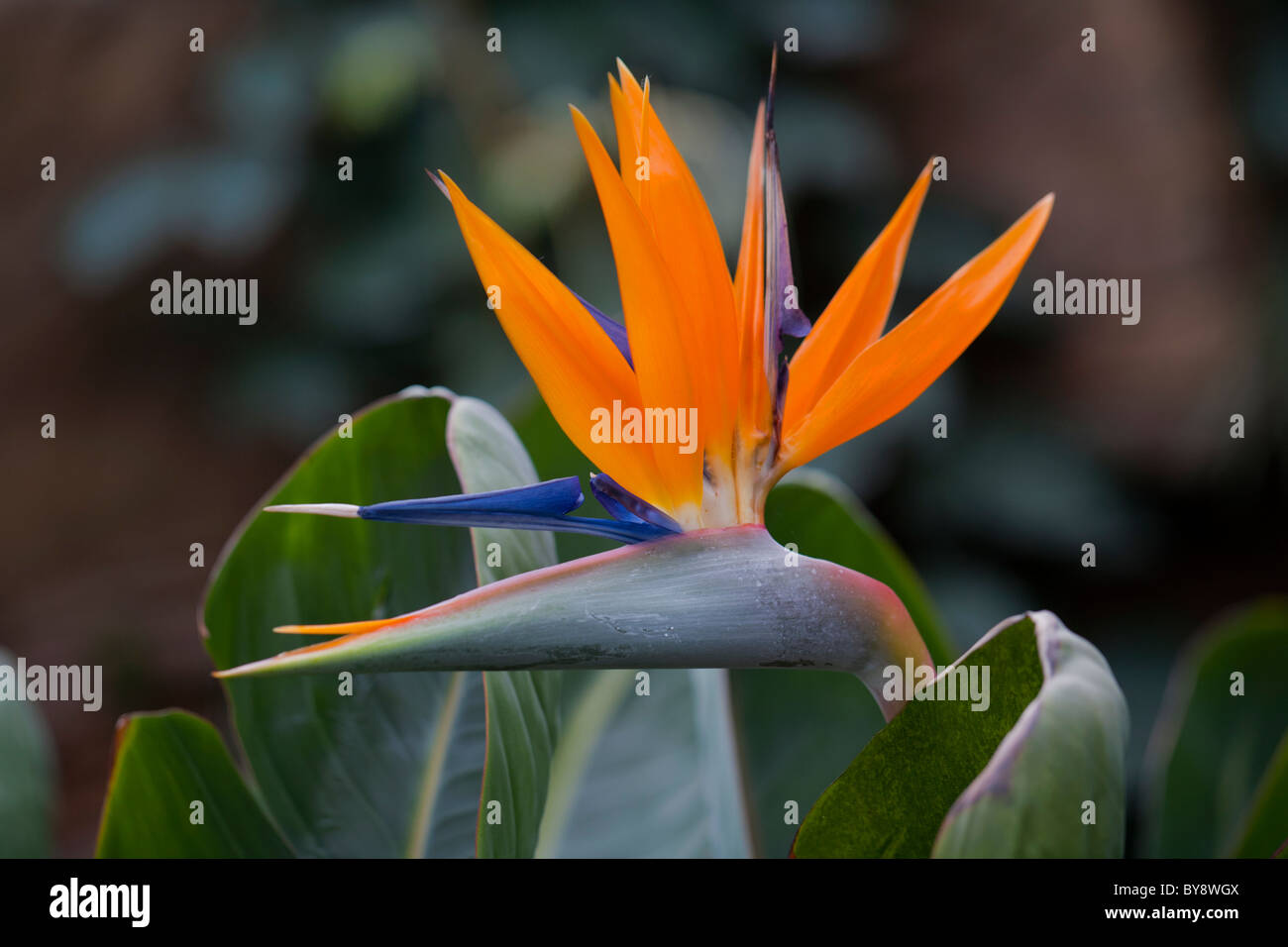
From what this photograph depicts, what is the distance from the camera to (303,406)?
1.61 m

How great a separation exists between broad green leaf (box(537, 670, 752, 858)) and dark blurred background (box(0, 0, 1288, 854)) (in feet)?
2.43

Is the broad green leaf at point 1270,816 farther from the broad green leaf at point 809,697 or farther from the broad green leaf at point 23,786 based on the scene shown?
the broad green leaf at point 23,786

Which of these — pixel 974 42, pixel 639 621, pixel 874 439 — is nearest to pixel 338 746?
pixel 639 621

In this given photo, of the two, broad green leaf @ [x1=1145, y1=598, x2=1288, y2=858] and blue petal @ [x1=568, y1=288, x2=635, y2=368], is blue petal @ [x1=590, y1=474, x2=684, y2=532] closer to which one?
blue petal @ [x1=568, y1=288, x2=635, y2=368]

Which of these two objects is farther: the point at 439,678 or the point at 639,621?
the point at 439,678

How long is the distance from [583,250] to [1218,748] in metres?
0.98

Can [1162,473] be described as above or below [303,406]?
below

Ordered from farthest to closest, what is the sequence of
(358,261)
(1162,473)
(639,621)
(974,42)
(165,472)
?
(165,472) < (974,42) < (1162,473) < (358,261) < (639,621)

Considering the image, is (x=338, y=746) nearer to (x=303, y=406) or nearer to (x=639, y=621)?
(x=639, y=621)

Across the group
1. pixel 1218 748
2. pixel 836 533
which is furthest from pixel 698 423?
pixel 1218 748

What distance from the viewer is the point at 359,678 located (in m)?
0.52

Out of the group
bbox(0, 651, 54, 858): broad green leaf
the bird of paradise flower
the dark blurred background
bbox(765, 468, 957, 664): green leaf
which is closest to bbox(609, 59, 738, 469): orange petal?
the bird of paradise flower

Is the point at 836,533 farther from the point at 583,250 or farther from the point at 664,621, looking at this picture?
the point at 583,250
